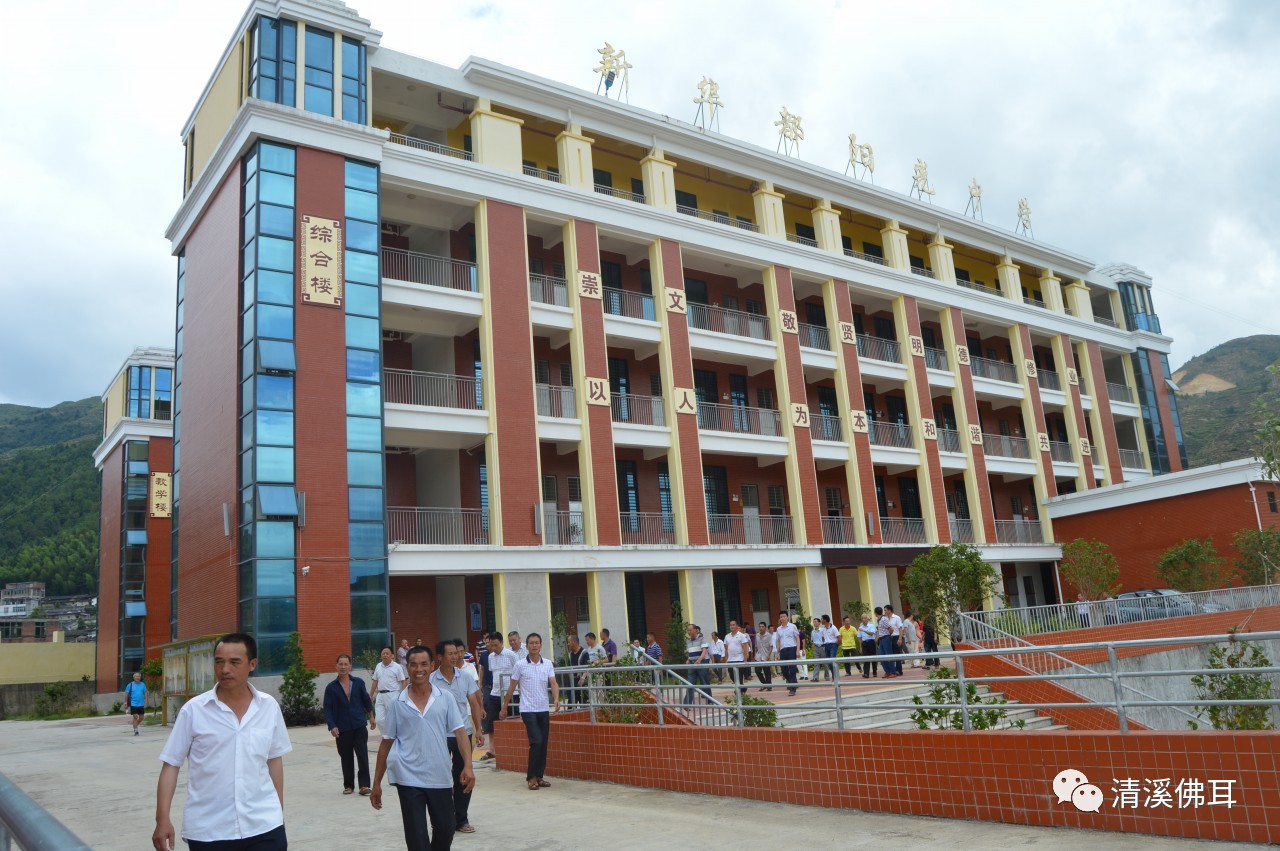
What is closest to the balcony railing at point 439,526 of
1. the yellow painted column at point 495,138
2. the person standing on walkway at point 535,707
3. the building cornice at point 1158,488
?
the yellow painted column at point 495,138

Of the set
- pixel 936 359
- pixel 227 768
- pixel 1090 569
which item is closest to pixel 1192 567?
pixel 1090 569

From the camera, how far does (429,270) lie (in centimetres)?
2752

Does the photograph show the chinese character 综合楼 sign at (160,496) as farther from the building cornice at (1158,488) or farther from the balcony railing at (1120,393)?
the balcony railing at (1120,393)

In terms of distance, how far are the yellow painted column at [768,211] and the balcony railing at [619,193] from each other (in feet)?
12.9

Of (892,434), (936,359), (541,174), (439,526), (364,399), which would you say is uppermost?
(541,174)

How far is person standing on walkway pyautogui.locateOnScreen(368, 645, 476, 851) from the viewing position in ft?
21.0

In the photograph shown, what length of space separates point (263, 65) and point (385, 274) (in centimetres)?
580

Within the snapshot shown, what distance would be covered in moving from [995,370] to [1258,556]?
12.1 metres

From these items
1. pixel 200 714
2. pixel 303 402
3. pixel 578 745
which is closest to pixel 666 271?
pixel 303 402

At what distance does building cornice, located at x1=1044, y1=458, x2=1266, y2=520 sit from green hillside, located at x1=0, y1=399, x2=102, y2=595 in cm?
7255

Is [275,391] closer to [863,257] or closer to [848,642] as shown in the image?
[848,642]

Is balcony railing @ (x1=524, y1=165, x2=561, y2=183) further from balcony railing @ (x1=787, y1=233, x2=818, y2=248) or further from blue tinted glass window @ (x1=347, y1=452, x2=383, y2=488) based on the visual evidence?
blue tinted glass window @ (x1=347, y1=452, x2=383, y2=488)

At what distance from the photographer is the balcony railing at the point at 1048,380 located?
41.1 metres

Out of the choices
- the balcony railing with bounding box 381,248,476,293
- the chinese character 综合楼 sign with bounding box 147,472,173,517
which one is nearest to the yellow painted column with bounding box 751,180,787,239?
the balcony railing with bounding box 381,248,476,293
